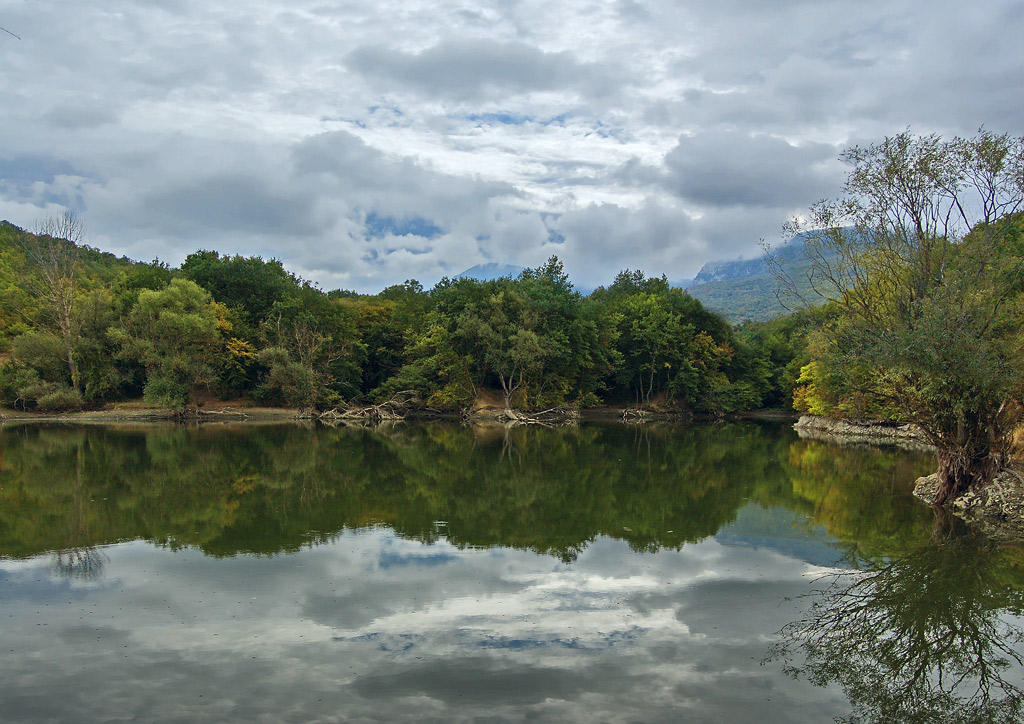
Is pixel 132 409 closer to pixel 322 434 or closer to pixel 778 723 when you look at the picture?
pixel 322 434

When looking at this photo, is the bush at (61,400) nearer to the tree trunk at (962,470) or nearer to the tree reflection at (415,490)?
the tree reflection at (415,490)

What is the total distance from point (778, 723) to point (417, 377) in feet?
162

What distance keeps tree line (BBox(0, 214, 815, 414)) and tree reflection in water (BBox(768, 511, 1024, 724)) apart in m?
40.2

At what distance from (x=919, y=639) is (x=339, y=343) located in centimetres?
5317

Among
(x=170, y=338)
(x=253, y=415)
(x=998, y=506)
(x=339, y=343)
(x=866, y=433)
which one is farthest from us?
(x=339, y=343)

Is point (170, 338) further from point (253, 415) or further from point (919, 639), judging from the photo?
point (919, 639)

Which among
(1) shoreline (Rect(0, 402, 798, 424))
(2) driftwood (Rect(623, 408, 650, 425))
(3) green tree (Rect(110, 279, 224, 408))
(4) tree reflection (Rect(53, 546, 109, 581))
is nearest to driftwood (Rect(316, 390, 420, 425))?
(1) shoreline (Rect(0, 402, 798, 424))

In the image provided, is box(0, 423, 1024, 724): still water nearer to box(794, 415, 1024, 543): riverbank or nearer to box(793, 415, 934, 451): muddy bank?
box(794, 415, 1024, 543): riverbank

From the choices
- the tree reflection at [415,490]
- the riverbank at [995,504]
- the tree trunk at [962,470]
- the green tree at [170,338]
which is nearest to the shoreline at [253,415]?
the green tree at [170,338]

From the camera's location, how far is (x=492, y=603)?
1023cm

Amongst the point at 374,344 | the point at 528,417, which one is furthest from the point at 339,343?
the point at 528,417

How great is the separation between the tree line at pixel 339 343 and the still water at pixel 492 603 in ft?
102

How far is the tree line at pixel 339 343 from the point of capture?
163ft

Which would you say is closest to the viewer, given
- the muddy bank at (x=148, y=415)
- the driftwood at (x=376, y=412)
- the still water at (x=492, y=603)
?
the still water at (x=492, y=603)
